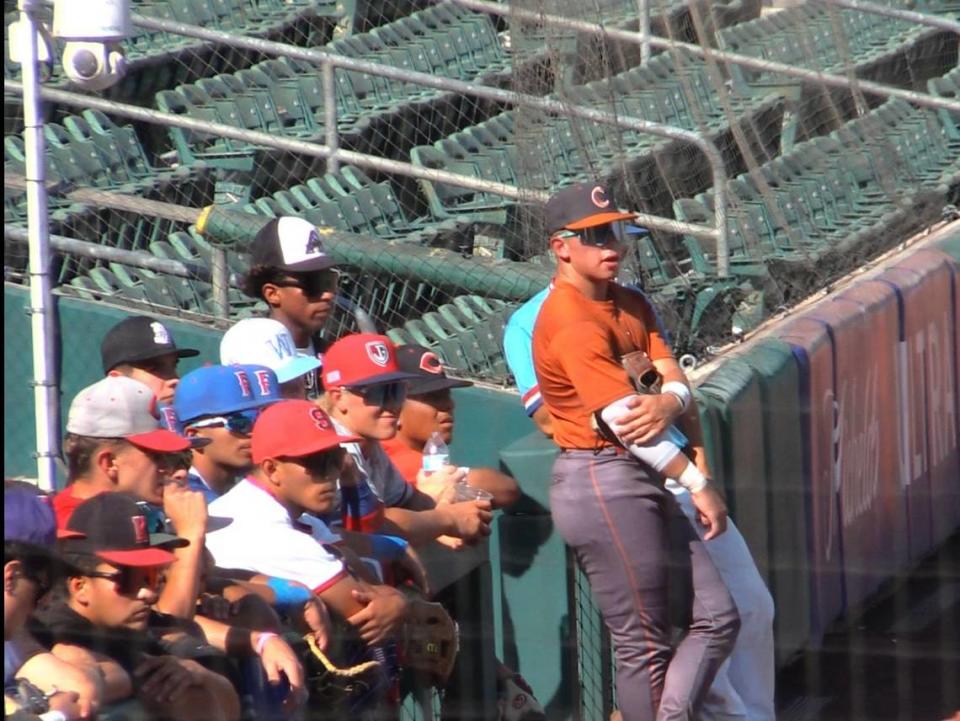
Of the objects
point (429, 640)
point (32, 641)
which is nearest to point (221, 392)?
point (429, 640)

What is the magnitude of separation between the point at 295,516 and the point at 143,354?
90 cm

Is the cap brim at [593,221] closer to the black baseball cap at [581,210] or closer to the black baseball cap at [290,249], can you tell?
the black baseball cap at [581,210]

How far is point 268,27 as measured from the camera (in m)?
9.53

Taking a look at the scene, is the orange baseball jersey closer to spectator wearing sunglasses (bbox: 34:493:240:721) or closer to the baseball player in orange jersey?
the baseball player in orange jersey

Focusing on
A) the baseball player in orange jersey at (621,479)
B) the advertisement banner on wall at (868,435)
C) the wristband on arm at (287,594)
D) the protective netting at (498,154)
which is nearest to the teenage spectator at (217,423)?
the wristband on arm at (287,594)

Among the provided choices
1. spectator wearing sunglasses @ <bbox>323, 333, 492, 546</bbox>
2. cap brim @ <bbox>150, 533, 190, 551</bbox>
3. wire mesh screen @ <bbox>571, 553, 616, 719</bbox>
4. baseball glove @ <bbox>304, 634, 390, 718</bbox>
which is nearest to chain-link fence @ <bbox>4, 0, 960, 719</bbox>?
wire mesh screen @ <bbox>571, 553, 616, 719</bbox>

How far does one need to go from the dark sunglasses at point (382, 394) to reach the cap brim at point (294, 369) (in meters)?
0.12

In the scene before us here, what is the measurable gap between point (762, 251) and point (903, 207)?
1540 millimetres

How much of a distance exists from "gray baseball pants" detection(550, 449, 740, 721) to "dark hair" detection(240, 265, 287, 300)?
925 millimetres

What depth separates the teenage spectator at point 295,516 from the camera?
11.8ft

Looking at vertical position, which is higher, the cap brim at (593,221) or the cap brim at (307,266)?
the cap brim at (593,221)

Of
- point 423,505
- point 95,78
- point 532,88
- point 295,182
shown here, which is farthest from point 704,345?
point 295,182

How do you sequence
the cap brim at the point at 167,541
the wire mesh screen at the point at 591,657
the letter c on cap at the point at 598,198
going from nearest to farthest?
the cap brim at the point at 167,541, the letter c on cap at the point at 598,198, the wire mesh screen at the point at 591,657

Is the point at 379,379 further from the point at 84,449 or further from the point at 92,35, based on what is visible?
the point at 92,35
